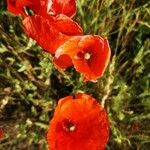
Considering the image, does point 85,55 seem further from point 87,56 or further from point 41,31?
point 41,31

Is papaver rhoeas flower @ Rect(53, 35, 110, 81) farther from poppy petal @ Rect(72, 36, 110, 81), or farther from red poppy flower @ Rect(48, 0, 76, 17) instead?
red poppy flower @ Rect(48, 0, 76, 17)

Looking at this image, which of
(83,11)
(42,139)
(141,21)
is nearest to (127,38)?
(141,21)

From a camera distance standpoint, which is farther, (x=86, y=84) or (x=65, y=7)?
(x=86, y=84)

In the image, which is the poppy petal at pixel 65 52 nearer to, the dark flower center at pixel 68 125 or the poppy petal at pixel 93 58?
the poppy petal at pixel 93 58

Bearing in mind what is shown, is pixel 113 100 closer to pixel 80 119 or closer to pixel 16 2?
pixel 80 119

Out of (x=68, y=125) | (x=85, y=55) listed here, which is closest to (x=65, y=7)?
(x=85, y=55)

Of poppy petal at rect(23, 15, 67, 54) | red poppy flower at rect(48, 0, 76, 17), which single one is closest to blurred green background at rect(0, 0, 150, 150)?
red poppy flower at rect(48, 0, 76, 17)
